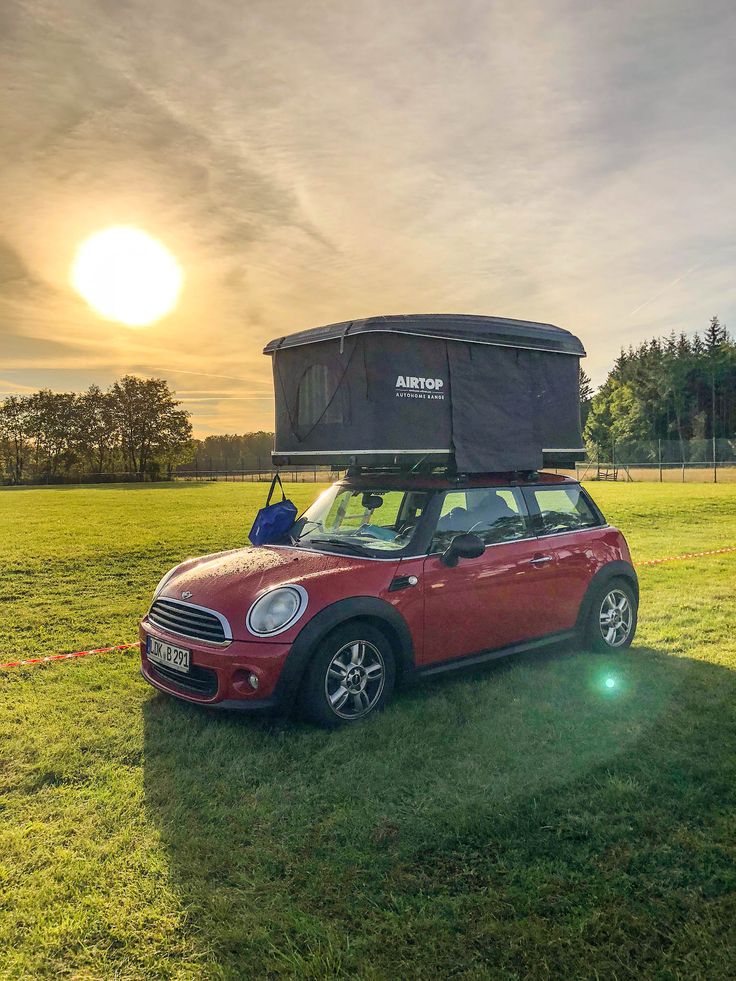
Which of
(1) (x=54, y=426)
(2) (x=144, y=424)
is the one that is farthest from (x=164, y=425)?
(1) (x=54, y=426)

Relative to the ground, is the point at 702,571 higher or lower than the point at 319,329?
lower

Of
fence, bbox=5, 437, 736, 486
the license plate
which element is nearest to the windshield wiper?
the license plate

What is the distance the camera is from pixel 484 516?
18.6 feet

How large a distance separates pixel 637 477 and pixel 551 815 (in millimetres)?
52476

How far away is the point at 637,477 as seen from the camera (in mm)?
52469

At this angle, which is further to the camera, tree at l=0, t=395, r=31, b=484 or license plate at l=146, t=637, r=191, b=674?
tree at l=0, t=395, r=31, b=484

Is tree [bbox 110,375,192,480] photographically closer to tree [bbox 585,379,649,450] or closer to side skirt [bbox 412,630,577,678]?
tree [bbox 585,379,649,450]

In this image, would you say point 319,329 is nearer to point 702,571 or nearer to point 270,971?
point 270,971

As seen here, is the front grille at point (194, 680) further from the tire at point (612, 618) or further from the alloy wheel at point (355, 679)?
the tire at point (612, 618)

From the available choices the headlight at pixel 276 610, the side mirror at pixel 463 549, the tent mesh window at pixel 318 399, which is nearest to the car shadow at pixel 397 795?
the headlight at pixel 276 610

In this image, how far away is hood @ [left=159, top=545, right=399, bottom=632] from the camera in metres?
4.62

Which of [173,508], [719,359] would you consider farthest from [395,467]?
[719,359]

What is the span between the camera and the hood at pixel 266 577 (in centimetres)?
462

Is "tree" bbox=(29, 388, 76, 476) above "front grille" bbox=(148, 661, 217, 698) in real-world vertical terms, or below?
above
